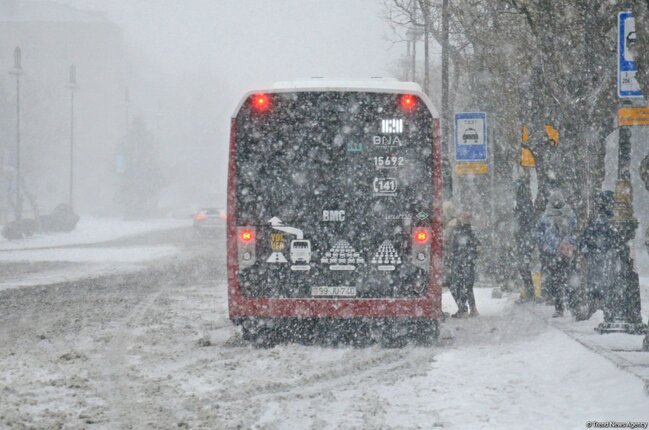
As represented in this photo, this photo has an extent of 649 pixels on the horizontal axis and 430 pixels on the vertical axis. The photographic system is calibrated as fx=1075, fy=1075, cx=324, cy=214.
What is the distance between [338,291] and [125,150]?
301ft

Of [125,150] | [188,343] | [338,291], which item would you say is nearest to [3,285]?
[188,343]

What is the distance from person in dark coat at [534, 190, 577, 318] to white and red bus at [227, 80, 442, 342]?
336 cm

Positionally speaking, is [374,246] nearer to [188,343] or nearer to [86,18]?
[188,343]

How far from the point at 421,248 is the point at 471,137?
8184 millimetres

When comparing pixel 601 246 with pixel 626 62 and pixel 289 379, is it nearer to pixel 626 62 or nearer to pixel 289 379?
pixel 626 62

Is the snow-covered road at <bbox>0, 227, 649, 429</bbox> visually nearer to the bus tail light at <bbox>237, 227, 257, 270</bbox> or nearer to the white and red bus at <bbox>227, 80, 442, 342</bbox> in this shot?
the white and red bus at <bbox>227, 80, 442, 342</bbox>

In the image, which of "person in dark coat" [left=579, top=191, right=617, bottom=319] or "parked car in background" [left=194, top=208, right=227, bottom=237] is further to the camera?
"parked car in background" [left=194, top=208, right=227, bottom=237]

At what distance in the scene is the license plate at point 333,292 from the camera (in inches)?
495

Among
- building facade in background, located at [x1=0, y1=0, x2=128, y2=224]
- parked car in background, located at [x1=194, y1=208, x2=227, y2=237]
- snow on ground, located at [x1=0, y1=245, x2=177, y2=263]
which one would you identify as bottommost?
snow on ground, located at [x1=0, y1=245, x2=177, y2=263]

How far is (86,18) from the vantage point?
143m

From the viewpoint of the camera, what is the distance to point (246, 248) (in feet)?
41.1

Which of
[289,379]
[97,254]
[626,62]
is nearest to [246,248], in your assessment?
[289,379]

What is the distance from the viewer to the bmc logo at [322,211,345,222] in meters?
12.6

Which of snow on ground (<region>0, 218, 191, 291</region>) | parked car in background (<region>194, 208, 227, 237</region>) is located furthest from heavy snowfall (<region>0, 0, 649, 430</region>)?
parked car in background (<region>194, 208, 227, 237</region>)
